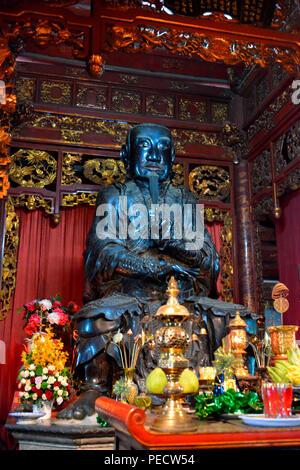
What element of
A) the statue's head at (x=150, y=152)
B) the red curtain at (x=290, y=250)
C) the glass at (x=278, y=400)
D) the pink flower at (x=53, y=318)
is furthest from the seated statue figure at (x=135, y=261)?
the glass at (x=278, y=400)

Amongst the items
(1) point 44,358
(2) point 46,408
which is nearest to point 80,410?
(2) point 46,408

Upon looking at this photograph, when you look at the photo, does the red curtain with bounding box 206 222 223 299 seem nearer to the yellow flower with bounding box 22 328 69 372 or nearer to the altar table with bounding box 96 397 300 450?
the yellow flower with bounding box 22 328 69 372

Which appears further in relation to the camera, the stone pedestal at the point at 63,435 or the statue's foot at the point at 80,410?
the statue's foot at the point at 80,410

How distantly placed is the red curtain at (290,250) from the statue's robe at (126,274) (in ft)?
2.17

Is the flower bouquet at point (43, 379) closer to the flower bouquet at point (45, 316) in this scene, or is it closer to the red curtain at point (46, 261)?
the flower bouquet at point (45, 316)

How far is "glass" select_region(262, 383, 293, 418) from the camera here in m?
1.38

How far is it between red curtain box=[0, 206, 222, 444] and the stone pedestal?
1934mm

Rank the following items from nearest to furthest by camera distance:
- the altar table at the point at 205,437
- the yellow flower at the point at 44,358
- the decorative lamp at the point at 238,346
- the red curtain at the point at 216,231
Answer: the altar table at the point at 205,437 → the decorative lamp at the point at 238,346 → the yellow flower at the point at 44,358 → the red curtain at the point at 216,231

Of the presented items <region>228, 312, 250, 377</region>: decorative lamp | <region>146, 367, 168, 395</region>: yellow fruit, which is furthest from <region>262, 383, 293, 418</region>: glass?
<region>228, 312, 250, 377</region>: decorative lamp

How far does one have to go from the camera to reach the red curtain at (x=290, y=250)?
407cm

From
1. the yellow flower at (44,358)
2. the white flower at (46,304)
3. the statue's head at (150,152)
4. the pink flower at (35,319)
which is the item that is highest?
the statue's head at (150,152)

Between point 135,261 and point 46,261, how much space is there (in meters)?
1.37

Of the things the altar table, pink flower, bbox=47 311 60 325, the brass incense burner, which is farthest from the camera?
pink flower, bbox=47 311 60 325

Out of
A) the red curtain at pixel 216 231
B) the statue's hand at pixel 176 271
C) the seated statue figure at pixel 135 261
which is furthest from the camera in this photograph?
the red curtain at pixel 216 231
